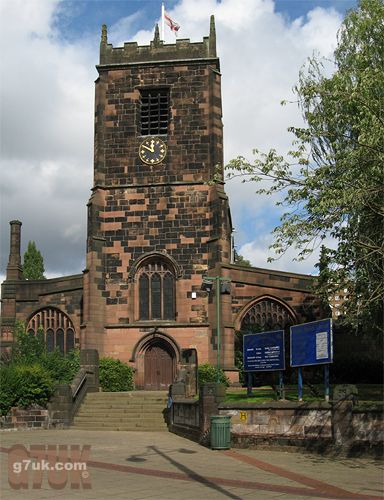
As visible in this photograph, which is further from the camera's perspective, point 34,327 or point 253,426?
point 34,327

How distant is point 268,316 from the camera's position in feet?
113

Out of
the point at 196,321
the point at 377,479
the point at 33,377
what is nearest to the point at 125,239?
the point at 196,321

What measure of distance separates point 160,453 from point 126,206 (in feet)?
63.1

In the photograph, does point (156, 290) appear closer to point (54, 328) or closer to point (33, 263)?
point (54, 328)

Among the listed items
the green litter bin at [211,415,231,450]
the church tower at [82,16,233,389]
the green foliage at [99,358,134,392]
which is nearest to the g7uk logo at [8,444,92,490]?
the green litter bin at [211,415,231,450]

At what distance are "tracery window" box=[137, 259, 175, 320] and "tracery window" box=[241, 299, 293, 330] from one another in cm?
422

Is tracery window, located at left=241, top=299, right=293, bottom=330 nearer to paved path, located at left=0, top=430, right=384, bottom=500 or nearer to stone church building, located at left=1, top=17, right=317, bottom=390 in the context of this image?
stone church building, located at left=1, top=17, right=317, bottom=390

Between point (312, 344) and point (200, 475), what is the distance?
6.15 metres

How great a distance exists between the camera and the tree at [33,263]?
58406 mm

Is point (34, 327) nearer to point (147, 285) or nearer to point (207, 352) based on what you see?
point (147, 285)

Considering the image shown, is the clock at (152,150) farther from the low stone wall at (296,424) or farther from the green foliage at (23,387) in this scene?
the low stone wall at (296,424)

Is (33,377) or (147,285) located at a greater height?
(147,285)

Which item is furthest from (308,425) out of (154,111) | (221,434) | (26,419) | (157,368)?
(154,111)

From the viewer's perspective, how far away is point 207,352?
31.9 metres
